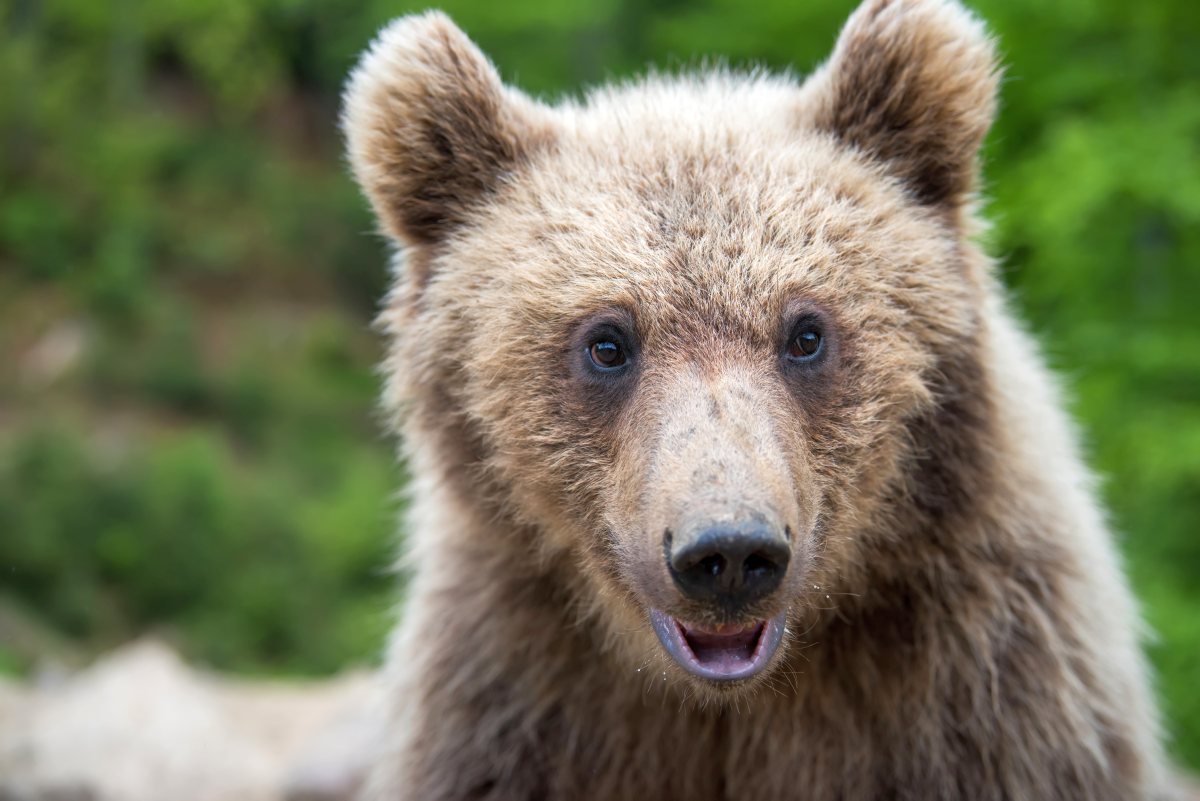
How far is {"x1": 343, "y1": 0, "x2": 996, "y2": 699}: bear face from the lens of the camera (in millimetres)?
3373

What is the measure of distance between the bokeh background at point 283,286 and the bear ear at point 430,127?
1.46 meters

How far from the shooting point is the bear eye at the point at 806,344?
358 cm

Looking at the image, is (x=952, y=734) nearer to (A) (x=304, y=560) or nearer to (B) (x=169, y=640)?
(B) (x=169, y=640)

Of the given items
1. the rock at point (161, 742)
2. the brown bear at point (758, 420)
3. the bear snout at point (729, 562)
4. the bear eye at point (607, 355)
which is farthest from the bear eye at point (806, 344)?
the rock at point (161, 742)

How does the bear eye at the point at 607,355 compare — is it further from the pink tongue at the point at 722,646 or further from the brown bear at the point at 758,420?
the pink tongue at the point at 722,646

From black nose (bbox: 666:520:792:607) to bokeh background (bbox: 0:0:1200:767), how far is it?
1860 mm

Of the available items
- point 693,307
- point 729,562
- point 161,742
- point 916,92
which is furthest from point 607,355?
point 161,742

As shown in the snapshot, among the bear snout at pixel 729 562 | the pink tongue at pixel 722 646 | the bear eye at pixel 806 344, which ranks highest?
the bear eye at pixel 806 344

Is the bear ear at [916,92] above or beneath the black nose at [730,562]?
above

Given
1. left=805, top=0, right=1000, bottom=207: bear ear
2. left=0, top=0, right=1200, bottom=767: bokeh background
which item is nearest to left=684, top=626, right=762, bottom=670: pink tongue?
left=805, top=0, right=1000, bottom=207: bear ear

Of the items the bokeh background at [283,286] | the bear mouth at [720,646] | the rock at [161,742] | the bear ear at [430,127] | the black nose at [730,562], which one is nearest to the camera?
the black nose at [730,562]

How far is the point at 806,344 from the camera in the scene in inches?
142

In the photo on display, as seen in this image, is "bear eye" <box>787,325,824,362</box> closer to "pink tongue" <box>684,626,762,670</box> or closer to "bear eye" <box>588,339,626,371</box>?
"bear eye" <box>588,339,626,371</box>

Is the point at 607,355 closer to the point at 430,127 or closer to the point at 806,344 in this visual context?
the point at 806,344
